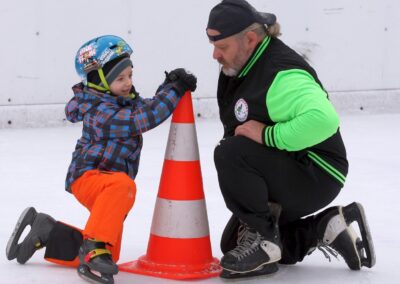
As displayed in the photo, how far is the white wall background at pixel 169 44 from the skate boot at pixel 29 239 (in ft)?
10.2

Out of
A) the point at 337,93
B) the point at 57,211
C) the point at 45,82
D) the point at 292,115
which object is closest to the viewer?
the point at 292,115

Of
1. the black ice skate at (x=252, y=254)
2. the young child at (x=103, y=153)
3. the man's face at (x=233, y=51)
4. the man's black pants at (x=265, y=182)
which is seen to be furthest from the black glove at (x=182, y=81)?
the black ice skate at (x=252, y=254)

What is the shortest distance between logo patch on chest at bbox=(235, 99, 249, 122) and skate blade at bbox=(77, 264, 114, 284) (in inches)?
23.4

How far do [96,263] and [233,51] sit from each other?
0.73 m

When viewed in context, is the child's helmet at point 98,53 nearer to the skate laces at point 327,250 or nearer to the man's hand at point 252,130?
the man's hand at point 252,130

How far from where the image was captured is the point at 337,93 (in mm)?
6785

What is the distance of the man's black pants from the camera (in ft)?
9.04

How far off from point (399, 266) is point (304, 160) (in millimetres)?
480

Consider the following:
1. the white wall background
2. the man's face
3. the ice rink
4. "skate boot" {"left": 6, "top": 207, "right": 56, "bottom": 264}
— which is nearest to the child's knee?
the ice rink

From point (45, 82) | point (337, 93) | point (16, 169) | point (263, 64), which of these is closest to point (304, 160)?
point (263, 64)

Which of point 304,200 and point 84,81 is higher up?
point 84,81

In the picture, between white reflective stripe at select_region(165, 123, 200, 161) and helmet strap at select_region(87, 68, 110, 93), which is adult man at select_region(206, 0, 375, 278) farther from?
helmet strap at select_region(87, 68, 110, 93)

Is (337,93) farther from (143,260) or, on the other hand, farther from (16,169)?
(143,260)

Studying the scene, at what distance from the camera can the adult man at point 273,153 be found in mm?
2723
